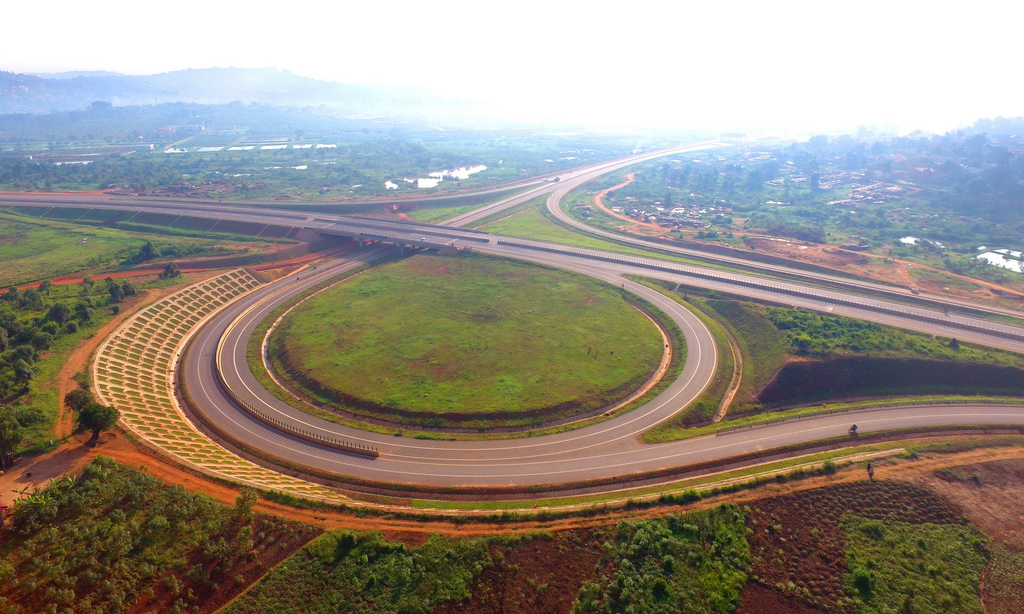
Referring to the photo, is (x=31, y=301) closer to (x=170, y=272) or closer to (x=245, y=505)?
(x=170, y=272)

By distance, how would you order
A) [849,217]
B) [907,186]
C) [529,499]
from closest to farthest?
[529,499] → [849,217] → [907,186]

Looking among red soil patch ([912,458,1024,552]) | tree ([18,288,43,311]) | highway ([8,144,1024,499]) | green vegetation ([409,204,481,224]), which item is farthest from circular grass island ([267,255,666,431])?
green vegetation ([409,204,481,224])

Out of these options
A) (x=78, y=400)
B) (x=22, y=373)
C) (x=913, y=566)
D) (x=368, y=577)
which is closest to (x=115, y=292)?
(x=22, y=373)

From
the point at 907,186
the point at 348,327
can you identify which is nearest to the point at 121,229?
the point at 348,327

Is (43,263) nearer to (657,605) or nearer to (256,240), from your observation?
(256,240)

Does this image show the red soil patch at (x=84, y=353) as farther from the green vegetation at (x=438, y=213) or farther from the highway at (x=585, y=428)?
the green vegetation at (x=438, y=213)

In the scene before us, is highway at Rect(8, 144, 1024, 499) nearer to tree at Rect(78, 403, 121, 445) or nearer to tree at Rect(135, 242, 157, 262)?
tree at Rect(78, 403, 121, 445)

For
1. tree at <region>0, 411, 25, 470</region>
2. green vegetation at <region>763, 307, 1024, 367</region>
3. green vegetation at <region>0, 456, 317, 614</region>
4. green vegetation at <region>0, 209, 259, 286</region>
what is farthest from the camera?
green vegetation at <region>0, 209, 259, 286</region>
